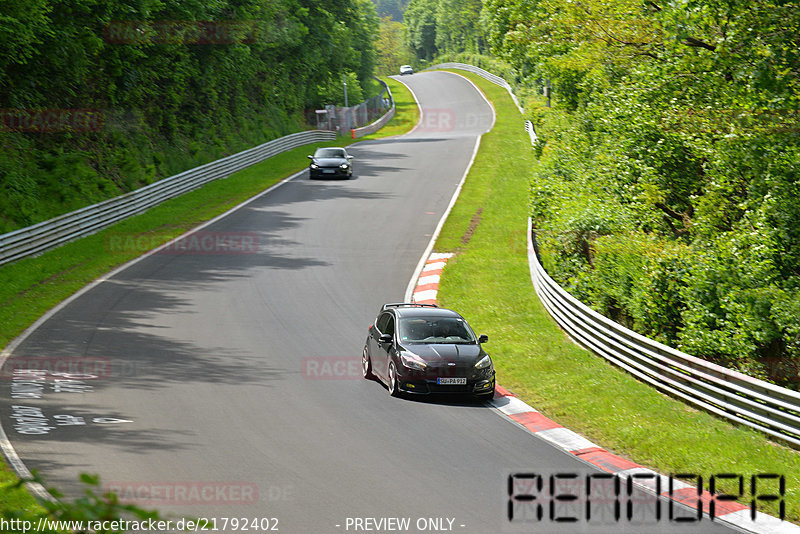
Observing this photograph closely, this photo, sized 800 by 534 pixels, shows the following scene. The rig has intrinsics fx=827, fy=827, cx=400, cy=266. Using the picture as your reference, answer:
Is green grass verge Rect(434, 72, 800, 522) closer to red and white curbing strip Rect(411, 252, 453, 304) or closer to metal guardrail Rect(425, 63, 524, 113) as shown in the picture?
red and white curbing strip Rect(411, 252, 453, 304)

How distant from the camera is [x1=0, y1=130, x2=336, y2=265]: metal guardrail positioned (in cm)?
2470

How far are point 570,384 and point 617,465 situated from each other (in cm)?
410

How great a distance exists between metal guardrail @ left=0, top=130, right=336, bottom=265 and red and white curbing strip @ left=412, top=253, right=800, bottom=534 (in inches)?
636

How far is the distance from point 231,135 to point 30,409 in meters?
37.0

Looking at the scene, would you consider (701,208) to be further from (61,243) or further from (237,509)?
(61,243)

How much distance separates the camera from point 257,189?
3969 cm

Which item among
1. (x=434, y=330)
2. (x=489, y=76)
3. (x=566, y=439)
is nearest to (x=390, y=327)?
(x=434, y=330)

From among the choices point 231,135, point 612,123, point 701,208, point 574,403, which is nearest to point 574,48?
point 612,123

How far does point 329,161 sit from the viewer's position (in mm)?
42906

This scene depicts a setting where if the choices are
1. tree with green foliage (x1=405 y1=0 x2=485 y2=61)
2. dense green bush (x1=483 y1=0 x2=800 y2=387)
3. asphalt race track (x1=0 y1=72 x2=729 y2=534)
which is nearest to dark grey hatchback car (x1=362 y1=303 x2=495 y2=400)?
asphalt race track (x1=0 y1=72 x2=729 y2=534)

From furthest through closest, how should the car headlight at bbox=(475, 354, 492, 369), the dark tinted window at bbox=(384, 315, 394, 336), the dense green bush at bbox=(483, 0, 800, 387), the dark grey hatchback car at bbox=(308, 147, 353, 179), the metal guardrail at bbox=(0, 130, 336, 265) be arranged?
the dark grey hatchback car at bbox=(308, 147, 353, 179) → the metal guardrail at bbox=(0, 130, 336, 265) → the dark tinted window at bbox=(384, 315, 394, 336) → the dense green bush at bbox=(483, 0, 800, 387) → the car headlight at bbox=(475, 354, 492, 369)

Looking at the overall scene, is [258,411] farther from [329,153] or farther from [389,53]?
[389,53]

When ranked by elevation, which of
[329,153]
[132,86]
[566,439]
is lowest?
[566,439]

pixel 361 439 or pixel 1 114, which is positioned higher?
pixel 1 114
